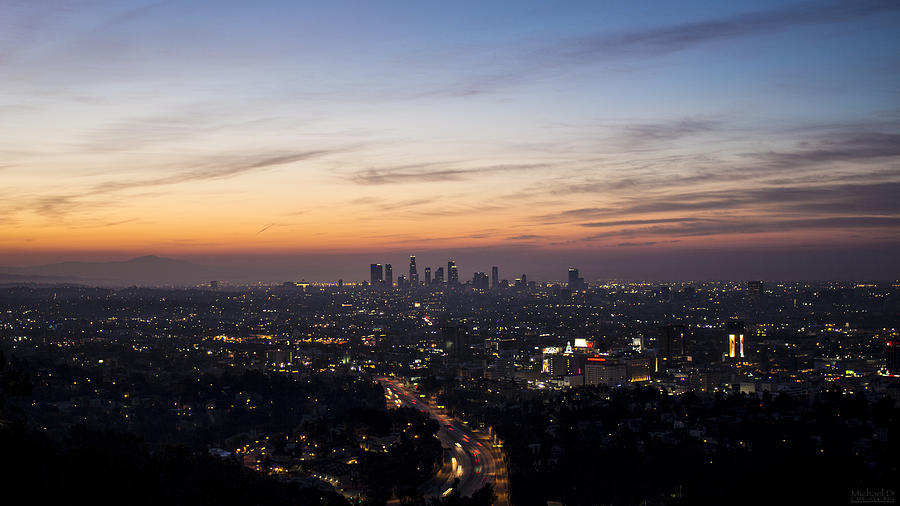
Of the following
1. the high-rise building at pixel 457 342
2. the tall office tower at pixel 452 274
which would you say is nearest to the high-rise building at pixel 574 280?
the tall office tower at pixel 452 274

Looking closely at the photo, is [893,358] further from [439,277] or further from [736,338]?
[439,277]

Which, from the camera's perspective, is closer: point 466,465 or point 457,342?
point 466,465

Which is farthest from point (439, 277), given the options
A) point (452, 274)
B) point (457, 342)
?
point (457, 342)

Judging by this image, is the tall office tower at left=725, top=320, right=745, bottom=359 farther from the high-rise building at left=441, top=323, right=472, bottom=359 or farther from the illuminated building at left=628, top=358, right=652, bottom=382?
the high-rise building at left=441, top=323, right=472, bottom=359

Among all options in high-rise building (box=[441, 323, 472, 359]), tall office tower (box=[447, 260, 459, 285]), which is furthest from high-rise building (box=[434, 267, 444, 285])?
high-rise building (box=[441, 323, 472, 359])

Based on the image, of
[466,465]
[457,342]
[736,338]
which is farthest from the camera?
[457,342]

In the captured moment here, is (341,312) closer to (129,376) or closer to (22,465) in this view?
(129,376)
